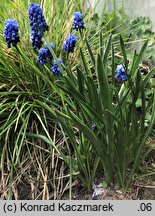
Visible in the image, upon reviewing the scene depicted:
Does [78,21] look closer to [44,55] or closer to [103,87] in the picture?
[44,55]

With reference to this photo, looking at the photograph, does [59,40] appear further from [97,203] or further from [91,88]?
[97,203]

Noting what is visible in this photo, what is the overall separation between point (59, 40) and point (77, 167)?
105 centimetres

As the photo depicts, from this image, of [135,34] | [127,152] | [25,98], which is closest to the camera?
[127,152]

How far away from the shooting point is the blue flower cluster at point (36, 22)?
1.91m

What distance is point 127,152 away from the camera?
7.16 feet

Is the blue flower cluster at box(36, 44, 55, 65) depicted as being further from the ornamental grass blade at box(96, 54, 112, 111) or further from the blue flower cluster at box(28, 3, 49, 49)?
the ornamental grass blade at box(96, 54, 112, 111)

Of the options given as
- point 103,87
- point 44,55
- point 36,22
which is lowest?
point 103,87

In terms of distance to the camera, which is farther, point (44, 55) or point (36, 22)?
point (44, 55)

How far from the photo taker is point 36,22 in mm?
1933

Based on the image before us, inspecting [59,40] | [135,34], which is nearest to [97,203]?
[59,40]

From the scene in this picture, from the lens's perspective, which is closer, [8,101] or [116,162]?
[116,162]

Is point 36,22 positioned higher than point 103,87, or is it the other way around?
point 36,22

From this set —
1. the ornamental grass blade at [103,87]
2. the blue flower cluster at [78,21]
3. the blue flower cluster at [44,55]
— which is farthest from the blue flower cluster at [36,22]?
the ornamental grass blade at [103,87]

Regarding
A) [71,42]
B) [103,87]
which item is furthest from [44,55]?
[103,87]
